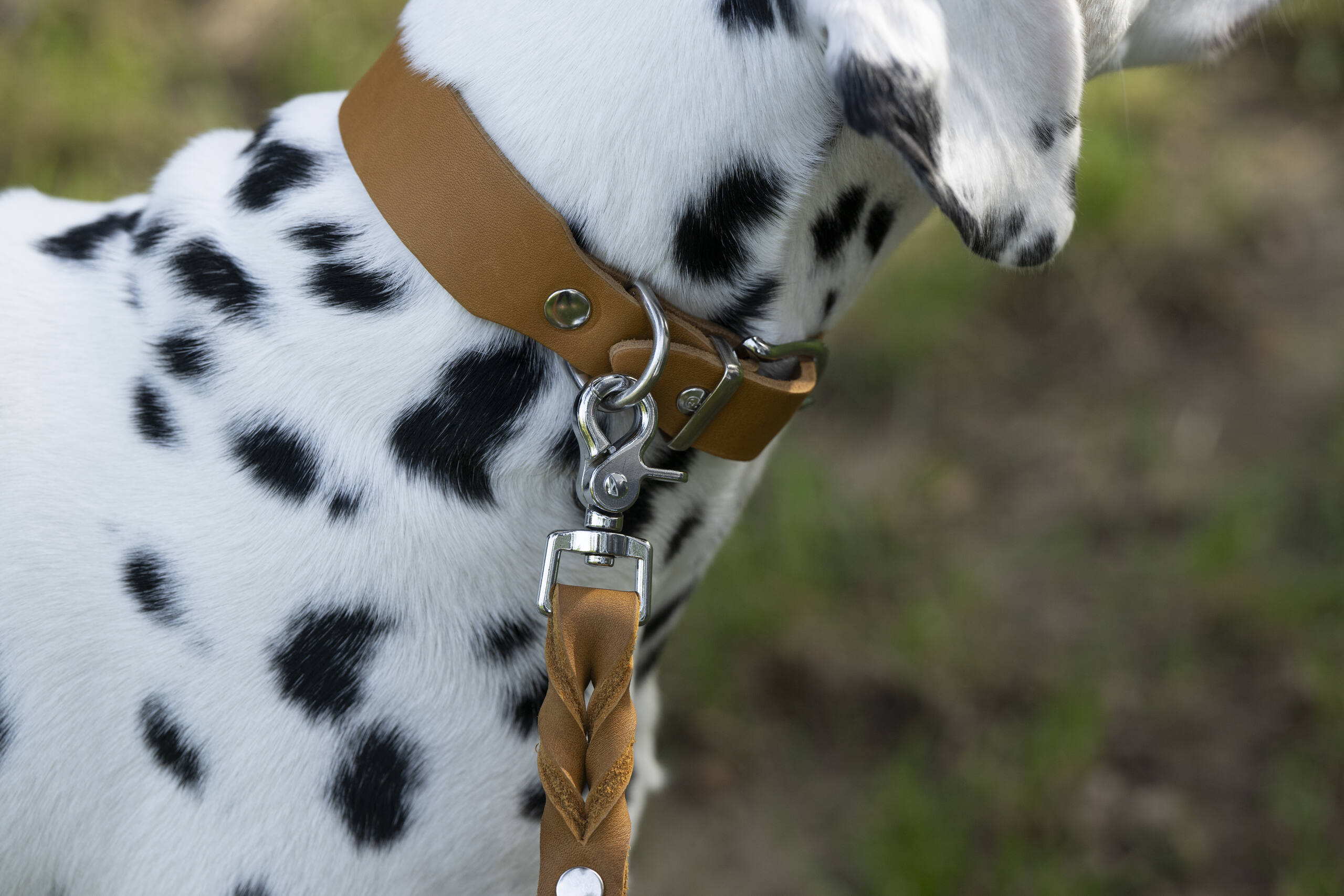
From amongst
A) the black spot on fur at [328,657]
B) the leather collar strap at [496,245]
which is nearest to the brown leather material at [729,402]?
the leather collar strap at [496,245]

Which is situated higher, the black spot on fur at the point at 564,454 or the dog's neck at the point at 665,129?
the dog's neck at the point at 665,129

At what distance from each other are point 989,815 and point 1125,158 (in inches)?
72.4

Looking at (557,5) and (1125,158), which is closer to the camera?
(557,5)

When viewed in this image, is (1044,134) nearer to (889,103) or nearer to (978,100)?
(978,100)

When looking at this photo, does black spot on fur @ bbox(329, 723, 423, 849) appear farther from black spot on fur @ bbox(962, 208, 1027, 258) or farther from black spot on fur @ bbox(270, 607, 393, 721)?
black spot on fur @ bbox(962, 208, 1027, 258)

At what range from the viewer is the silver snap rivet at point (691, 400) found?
0.99 metres

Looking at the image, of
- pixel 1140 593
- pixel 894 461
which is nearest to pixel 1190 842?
pixel 1140 593

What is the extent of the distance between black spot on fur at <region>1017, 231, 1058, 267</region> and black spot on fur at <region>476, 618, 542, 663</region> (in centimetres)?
60

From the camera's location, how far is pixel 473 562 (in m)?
1.01

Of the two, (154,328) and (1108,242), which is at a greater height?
(154,328)

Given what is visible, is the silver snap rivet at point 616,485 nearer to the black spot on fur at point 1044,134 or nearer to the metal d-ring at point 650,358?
the metal d-ring at point 650,358

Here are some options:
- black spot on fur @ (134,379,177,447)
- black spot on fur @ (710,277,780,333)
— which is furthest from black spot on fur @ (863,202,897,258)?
black spot on fur @ (134,379,177,447)

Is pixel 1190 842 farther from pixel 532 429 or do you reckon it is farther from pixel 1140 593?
pixel 532 429

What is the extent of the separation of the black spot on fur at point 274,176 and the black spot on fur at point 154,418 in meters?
0.21
